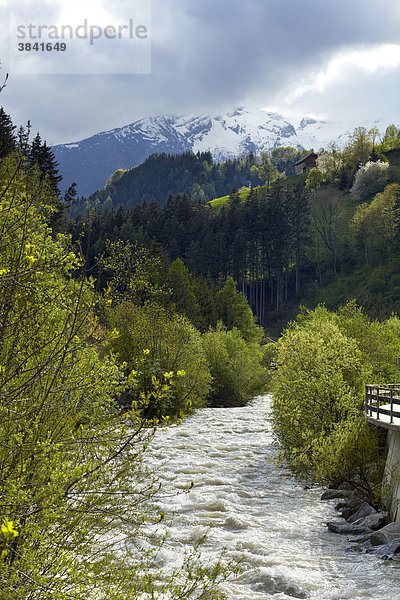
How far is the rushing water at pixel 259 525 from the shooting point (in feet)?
39.0

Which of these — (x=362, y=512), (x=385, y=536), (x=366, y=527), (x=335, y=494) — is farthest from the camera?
(x=335, y=494)

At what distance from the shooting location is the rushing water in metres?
11.9

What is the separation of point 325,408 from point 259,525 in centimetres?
570

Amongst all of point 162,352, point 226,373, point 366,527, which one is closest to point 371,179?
point 226,373

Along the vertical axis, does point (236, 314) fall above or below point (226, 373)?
above

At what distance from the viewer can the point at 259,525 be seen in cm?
1591

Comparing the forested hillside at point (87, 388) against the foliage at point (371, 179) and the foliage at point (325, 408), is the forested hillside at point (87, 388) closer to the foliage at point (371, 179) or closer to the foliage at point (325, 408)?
the foliage at point (325, 408)

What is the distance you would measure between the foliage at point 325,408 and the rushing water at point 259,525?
153cm

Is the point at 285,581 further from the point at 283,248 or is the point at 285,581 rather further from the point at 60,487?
the point at 283,248

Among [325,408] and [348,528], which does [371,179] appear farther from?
[348,528]

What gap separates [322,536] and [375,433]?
474cm

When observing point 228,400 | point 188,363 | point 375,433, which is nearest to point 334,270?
point 228,400

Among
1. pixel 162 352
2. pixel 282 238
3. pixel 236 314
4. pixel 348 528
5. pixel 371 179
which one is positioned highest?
pixel 371 179

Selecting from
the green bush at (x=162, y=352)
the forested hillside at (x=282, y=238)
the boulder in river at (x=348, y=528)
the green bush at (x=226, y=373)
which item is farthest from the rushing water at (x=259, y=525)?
the forested hillside at (x=282, y=238)
